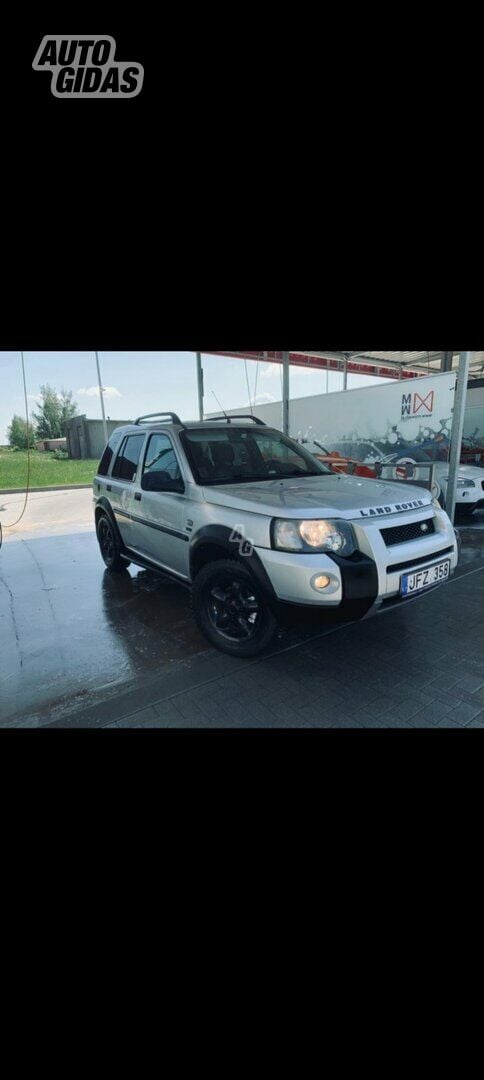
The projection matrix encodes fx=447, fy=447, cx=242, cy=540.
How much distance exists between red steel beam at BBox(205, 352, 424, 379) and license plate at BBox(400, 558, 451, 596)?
282 inches

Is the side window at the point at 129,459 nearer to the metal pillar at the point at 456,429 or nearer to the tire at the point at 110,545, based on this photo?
the tire at the point at 110,545

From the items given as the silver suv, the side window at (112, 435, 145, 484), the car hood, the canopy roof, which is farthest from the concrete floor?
the canopy roof

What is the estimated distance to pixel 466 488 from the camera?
7.44 meters

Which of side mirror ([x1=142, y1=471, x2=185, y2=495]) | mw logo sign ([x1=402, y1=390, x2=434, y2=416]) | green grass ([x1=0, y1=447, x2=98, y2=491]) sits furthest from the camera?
green grass ([x1=0, y1=447, x2=98, y2=491])

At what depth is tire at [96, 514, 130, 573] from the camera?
5.29m

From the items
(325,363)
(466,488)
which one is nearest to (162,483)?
(466,488)

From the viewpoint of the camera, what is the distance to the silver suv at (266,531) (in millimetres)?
2686

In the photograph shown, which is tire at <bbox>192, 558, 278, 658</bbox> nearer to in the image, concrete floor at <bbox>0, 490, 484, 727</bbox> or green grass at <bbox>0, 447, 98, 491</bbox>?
concrete floor at <bbox>0, 490, 484, 727</bbox>

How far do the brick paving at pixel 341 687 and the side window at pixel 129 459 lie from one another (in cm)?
222

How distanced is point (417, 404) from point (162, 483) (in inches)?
248
